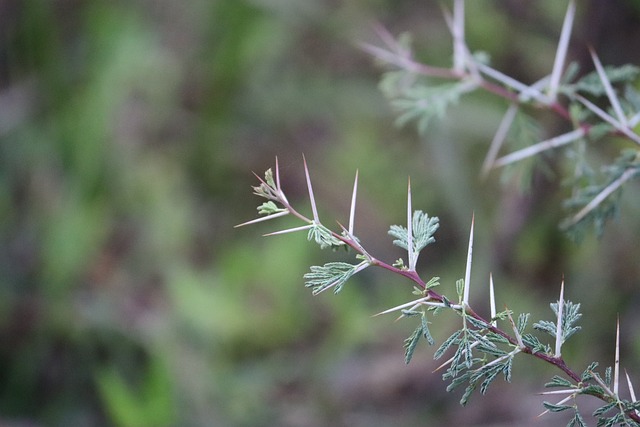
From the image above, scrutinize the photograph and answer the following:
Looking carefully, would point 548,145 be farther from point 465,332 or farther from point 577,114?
→ point 465,332

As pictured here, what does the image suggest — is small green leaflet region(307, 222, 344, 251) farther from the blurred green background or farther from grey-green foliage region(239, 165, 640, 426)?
the blurred green background

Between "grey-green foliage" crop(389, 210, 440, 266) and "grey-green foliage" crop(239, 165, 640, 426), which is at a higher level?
"grey-green foliage" crop(389, 210, 440, 266)

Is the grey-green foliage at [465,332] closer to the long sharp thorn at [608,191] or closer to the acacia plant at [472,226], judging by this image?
the acacia plant at [472,226]

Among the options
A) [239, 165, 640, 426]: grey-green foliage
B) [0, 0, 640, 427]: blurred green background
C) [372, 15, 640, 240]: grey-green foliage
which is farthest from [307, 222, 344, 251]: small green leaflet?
[0, 0, 640, 427]: blurred green background

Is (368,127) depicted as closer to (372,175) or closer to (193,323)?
(372,175)

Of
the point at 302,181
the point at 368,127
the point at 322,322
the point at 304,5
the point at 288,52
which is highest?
the point at 304,5

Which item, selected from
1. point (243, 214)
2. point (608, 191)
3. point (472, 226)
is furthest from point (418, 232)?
point (243, 214)

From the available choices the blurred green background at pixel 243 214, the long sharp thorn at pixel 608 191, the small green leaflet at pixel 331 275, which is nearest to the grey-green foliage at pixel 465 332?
the small green leaflet at pixel 331 275

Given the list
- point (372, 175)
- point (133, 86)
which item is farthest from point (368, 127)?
point (133, 86)
